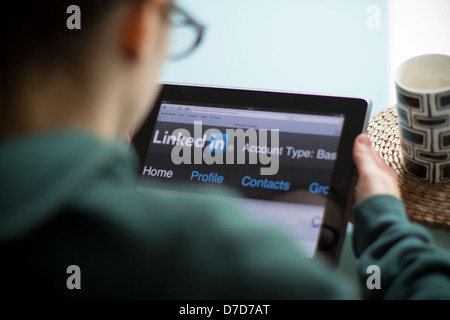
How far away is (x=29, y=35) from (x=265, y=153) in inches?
13.6

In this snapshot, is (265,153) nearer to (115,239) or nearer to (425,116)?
(425,116)

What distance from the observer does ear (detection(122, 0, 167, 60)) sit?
29 cm

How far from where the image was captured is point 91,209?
250mm

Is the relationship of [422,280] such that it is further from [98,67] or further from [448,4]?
[448,4]

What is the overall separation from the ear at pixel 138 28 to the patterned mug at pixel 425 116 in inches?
12.6

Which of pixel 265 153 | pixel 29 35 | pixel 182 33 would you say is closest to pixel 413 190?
pixel 265 153

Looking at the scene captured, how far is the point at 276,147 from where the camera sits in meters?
0.56

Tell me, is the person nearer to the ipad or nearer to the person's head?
the person's head

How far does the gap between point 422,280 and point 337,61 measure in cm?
49

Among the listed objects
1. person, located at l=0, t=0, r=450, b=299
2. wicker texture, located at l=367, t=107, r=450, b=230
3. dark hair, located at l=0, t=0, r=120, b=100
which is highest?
dark hair, located at l=0, t=0, r=120, b=100

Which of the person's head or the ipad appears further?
the ipad

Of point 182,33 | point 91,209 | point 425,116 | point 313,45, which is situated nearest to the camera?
point 91,209

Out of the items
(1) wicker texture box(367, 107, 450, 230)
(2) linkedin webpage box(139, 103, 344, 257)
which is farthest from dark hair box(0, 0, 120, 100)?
(1) wicker texture box(367, 107, 450, 230)
